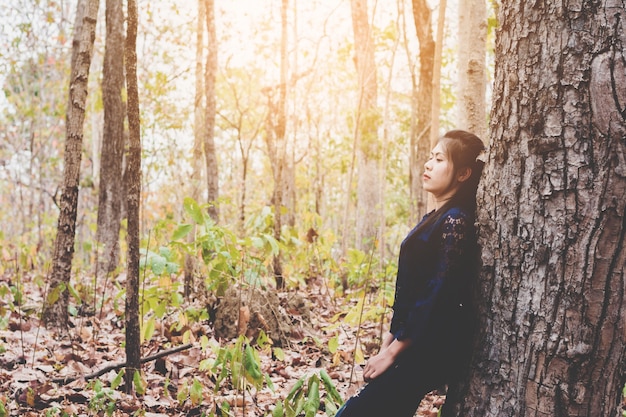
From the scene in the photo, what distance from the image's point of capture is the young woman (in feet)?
6.99

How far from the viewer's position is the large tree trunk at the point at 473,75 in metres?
4.01

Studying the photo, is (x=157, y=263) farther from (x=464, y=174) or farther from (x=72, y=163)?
(x=464, y=174)

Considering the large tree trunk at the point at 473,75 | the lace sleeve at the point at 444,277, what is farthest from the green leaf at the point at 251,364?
the large tree trunk at the point at 473,75

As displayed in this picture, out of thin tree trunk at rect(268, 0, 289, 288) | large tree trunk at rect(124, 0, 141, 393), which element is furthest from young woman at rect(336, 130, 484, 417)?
thin tree trunk at rect(268, 0, 289, 288)

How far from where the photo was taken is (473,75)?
13.1 ft

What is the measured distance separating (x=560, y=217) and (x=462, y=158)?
514 mm

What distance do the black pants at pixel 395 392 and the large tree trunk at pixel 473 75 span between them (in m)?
2.25

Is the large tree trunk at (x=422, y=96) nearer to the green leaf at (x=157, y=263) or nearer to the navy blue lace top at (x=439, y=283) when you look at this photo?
the green leaf at (x=157, y=263)

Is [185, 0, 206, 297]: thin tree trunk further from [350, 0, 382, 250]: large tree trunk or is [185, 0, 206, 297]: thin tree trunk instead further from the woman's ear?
the woman's ear

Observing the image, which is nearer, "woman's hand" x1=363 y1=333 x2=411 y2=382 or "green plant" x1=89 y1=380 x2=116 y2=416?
"woman's hand" x1=363 y1=333 x2=411 y2=382

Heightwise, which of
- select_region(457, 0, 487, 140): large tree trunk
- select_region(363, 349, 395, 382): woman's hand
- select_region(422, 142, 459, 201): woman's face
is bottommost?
select_region(363, 349, 395, 382): woman's hand

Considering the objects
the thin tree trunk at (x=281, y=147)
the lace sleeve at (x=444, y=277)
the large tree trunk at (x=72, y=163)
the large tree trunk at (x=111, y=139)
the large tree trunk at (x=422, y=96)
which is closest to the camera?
the lace sleeve at (x=444, y=277)

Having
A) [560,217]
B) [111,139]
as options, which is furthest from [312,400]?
[111,139]

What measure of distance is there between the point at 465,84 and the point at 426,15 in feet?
16.5
